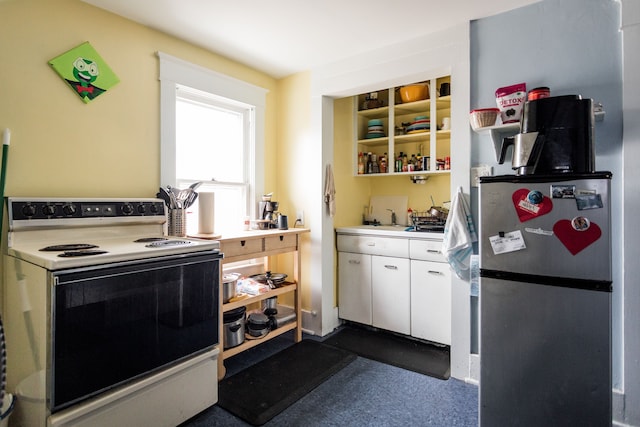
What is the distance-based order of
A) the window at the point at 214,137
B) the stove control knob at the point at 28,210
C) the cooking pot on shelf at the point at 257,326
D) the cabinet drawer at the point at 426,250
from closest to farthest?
the stove control knob at the point at 28,210, the window at the point at 214,137, the cooking pot on shelf at the point at 257,326, the cabinet drawer at the point at 426,250

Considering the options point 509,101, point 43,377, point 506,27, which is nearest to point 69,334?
point 43,377

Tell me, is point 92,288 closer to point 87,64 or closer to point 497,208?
point 87,64

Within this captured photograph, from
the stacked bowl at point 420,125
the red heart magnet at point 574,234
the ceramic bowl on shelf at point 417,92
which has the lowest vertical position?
the red heart magnet at point 574,234

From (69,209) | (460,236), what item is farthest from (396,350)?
(69,209)

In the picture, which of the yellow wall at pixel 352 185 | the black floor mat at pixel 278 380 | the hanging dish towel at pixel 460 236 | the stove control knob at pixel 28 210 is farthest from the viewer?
the yellow wall at pixel 352 185

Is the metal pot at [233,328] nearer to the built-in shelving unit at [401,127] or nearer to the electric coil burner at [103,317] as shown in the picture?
the electric coil burner at [103,317]

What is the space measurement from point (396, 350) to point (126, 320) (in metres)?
1.96

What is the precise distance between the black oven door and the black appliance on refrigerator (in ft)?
4.69

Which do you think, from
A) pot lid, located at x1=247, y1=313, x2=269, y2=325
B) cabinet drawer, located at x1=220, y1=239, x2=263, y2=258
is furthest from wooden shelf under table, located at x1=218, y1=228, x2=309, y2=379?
pot lid, located at x1=247, y1=313, x2=269, y2=325

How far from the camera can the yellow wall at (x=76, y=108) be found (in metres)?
1.77

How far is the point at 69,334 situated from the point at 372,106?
3012 mm

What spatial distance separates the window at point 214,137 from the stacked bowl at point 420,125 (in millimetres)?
1368

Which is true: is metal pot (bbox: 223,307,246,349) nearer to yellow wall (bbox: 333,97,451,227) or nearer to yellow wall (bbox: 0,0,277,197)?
yellow wall (bbox: 0,0,277,197)

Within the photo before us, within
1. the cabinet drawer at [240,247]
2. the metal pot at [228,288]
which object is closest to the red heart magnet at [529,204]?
the cabinet drawer at [240,247]
